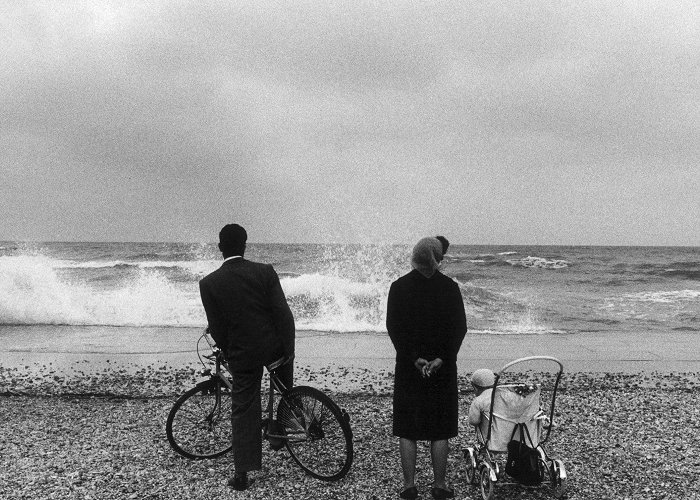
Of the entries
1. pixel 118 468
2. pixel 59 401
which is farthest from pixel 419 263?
pixel 59 401

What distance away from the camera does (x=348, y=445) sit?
4410 millimetres

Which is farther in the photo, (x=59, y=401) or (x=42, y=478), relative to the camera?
(x=59, y=401)

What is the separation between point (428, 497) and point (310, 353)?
5.94m

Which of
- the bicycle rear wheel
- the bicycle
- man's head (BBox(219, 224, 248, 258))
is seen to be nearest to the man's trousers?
the bicycle

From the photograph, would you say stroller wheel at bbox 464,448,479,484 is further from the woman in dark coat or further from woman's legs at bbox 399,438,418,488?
woman's legs at bbox 399,438,418,488

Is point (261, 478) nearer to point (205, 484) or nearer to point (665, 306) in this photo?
point (205, 484)

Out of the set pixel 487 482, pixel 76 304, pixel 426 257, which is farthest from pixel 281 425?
pixel 76 304

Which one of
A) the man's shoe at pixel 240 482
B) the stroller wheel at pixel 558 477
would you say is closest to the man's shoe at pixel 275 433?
the man's shoe at pixel 240 482

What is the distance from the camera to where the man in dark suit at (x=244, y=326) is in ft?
14.1

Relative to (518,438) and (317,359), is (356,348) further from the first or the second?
(518,438)

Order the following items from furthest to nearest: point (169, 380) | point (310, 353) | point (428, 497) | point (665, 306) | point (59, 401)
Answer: point (665, 306) → point (310, 353) → point (169, 380) → point (59, 401) → point (428, 497)

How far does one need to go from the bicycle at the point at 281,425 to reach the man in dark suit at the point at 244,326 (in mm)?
231

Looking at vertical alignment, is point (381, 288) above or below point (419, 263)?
below

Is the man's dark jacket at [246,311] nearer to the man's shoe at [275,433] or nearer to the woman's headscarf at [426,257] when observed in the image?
the man's shoe at [275,433]
